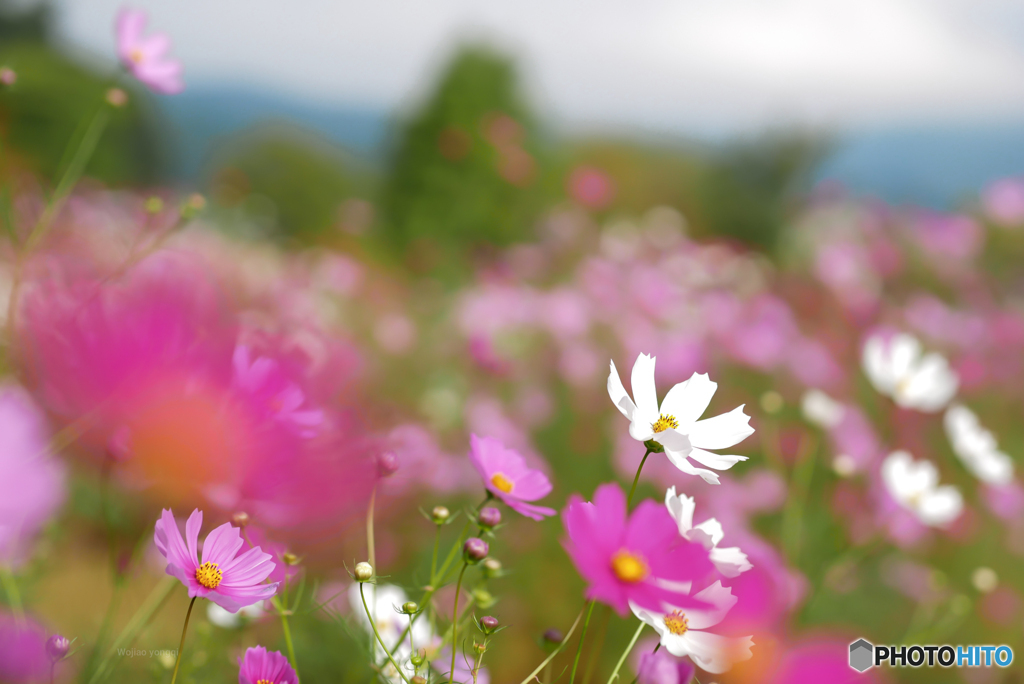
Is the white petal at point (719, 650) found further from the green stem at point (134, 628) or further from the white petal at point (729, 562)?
the green stem at point (134, 628)

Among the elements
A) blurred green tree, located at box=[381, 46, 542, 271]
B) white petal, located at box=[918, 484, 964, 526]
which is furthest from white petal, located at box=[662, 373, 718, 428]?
blurred green tree, located at box=[381, 46, 542, 271]

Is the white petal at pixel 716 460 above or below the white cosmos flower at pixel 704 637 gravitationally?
above

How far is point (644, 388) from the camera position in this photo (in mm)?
295

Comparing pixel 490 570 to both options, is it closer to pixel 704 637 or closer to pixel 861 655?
pixel 704 637

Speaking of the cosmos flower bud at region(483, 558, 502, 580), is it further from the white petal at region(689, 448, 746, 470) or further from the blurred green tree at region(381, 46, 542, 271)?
the blurred green tree at region(381, 46, 542, 271)

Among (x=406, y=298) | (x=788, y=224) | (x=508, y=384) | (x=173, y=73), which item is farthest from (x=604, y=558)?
(x=788, y=224)

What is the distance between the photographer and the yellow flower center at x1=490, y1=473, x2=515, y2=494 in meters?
0.27

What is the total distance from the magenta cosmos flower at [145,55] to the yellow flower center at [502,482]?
17.8 inches

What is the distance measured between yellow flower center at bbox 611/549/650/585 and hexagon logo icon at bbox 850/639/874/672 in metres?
0.29

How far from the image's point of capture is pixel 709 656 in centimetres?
24

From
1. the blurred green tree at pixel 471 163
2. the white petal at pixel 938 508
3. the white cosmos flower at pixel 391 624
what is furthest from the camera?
the blurred green tree at pixel 471 163

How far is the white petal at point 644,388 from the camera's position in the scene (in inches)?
11.5

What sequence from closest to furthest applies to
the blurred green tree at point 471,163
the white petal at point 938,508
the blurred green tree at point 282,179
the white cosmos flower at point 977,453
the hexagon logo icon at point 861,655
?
the hexagon logo icon at point 861,655 → the white petal at point 938,508 → the white cosmos flower at point 977,453 → the blurred green tree at point 471,163 → the blurred green tree at point 282,179

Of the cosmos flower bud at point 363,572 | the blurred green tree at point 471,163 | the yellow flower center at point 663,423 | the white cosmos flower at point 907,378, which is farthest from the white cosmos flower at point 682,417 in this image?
the blurred green tree at point 471,163
